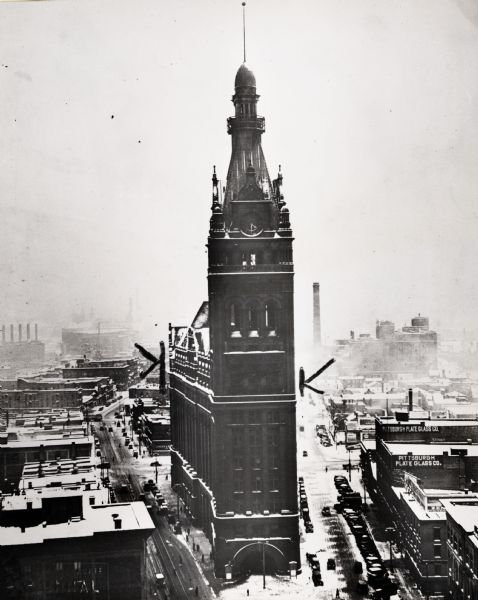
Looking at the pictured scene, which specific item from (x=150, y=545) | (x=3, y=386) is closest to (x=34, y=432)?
(x=3, y=386)

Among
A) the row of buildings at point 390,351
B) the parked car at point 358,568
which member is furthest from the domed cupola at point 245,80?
the parked car at point 358,568

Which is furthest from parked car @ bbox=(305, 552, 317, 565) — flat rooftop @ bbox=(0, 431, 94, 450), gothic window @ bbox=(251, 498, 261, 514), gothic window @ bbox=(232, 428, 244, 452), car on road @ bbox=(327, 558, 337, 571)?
flat rooftop @ bbox=(0, 431, 94, 450)

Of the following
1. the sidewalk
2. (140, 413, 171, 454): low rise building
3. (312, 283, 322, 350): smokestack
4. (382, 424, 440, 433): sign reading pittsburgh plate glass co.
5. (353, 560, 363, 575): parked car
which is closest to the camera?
the sidewalk

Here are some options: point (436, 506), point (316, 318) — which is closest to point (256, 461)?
point (436, 506)

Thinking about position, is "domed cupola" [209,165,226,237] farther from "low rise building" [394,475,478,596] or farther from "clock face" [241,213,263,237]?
"low rise building" [394,475,478,596]

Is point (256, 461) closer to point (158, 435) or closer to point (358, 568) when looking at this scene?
point (358, 568)

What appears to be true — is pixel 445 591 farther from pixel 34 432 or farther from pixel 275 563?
pixel 34 432
